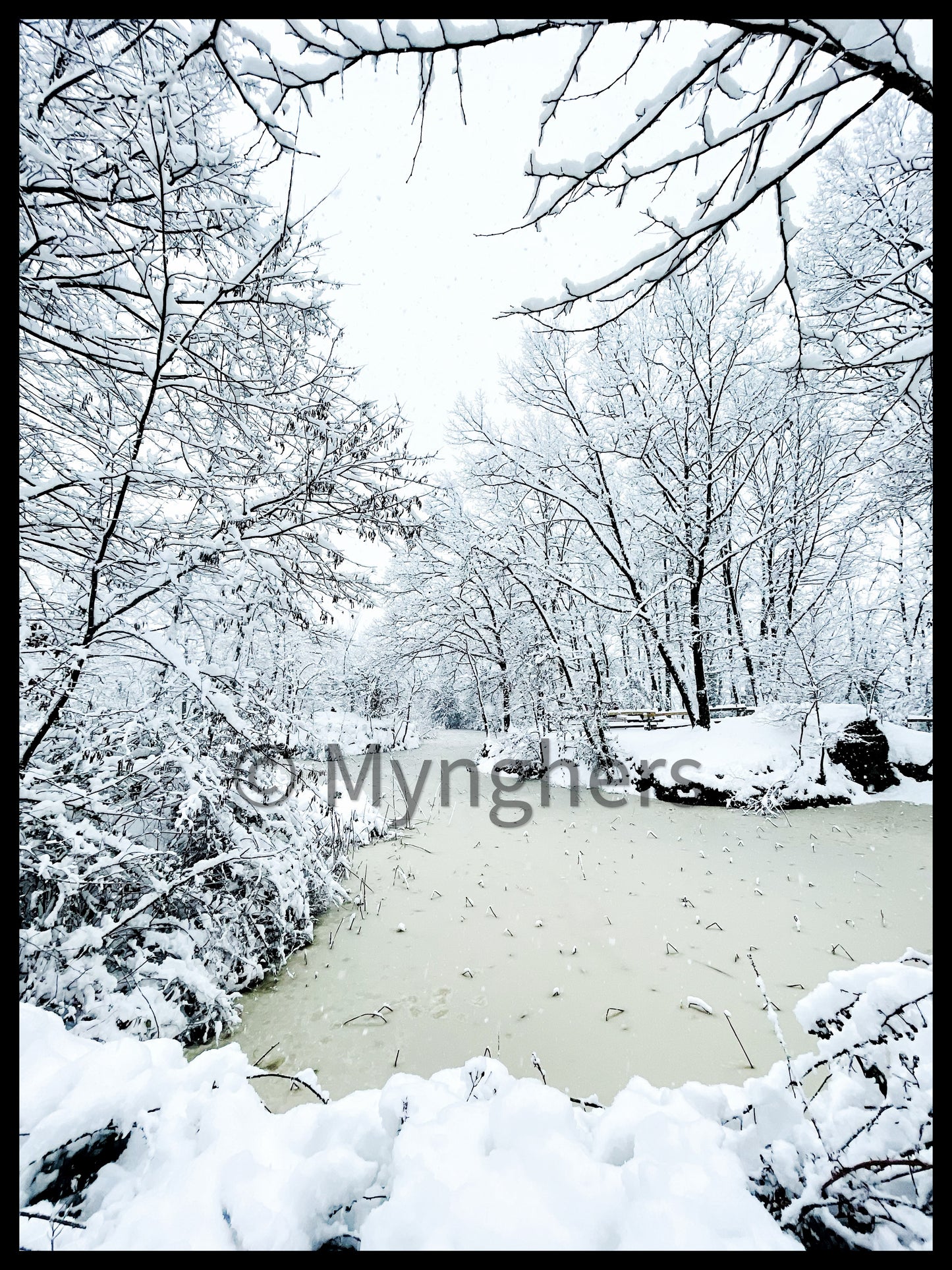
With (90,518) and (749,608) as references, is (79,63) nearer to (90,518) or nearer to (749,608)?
(90,518)

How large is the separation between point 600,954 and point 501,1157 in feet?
8.02

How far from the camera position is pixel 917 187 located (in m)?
2.04

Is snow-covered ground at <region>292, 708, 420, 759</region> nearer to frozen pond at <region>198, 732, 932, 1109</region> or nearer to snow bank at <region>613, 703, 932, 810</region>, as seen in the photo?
snow bank at <region>613, 703, 932, 810</region>

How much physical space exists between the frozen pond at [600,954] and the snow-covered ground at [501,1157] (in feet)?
1.48

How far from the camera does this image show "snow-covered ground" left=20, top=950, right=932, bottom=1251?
98cm

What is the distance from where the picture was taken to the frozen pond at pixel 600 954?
7.57ft

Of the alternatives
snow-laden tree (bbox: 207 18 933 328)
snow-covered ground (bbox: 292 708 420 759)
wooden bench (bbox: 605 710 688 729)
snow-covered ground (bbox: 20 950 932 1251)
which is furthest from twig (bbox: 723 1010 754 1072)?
snow-covered ground (bbox: 292 708 420 759)

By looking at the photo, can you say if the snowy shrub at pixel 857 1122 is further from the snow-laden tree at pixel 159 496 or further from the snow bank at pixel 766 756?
the snow-laden tree at pixel 159 496

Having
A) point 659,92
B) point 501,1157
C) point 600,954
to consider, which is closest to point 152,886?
point 501,1157

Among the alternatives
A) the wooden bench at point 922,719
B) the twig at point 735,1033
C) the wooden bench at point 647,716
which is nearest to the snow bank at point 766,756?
the wooden bench at point 647,716

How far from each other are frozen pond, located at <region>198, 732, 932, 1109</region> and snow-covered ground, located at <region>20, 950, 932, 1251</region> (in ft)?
1.48

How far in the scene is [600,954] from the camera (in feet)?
10.6

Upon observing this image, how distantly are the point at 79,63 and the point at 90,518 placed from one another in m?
1.98

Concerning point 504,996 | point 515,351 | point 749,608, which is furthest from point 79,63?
point 749,608
